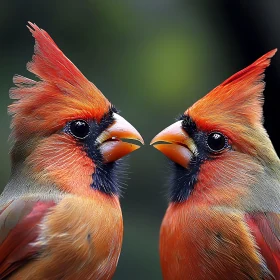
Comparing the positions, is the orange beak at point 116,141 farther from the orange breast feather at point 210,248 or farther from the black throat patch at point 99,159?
the orange breast feather at point 210,248

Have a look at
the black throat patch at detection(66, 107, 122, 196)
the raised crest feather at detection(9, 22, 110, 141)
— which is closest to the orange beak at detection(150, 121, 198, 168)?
the black throat patch at detection(66, 107, 122, 196)

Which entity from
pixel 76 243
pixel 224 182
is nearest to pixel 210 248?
pixel 224 182

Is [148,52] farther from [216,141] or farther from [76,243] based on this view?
[76,243]

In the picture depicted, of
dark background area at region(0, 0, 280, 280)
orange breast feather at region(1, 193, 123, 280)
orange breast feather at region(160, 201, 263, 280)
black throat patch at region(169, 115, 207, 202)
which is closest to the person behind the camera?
orange breast feather at region(1, 193, 123, 280)

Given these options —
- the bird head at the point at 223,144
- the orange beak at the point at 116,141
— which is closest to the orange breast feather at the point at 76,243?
the orange beak at the point at 116,141

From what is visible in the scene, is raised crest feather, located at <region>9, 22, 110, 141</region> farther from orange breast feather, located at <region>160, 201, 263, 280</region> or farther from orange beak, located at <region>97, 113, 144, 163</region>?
orange breast feather, located at <region>160, 201, 263, 280</region>

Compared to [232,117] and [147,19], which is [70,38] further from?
[232,117]
